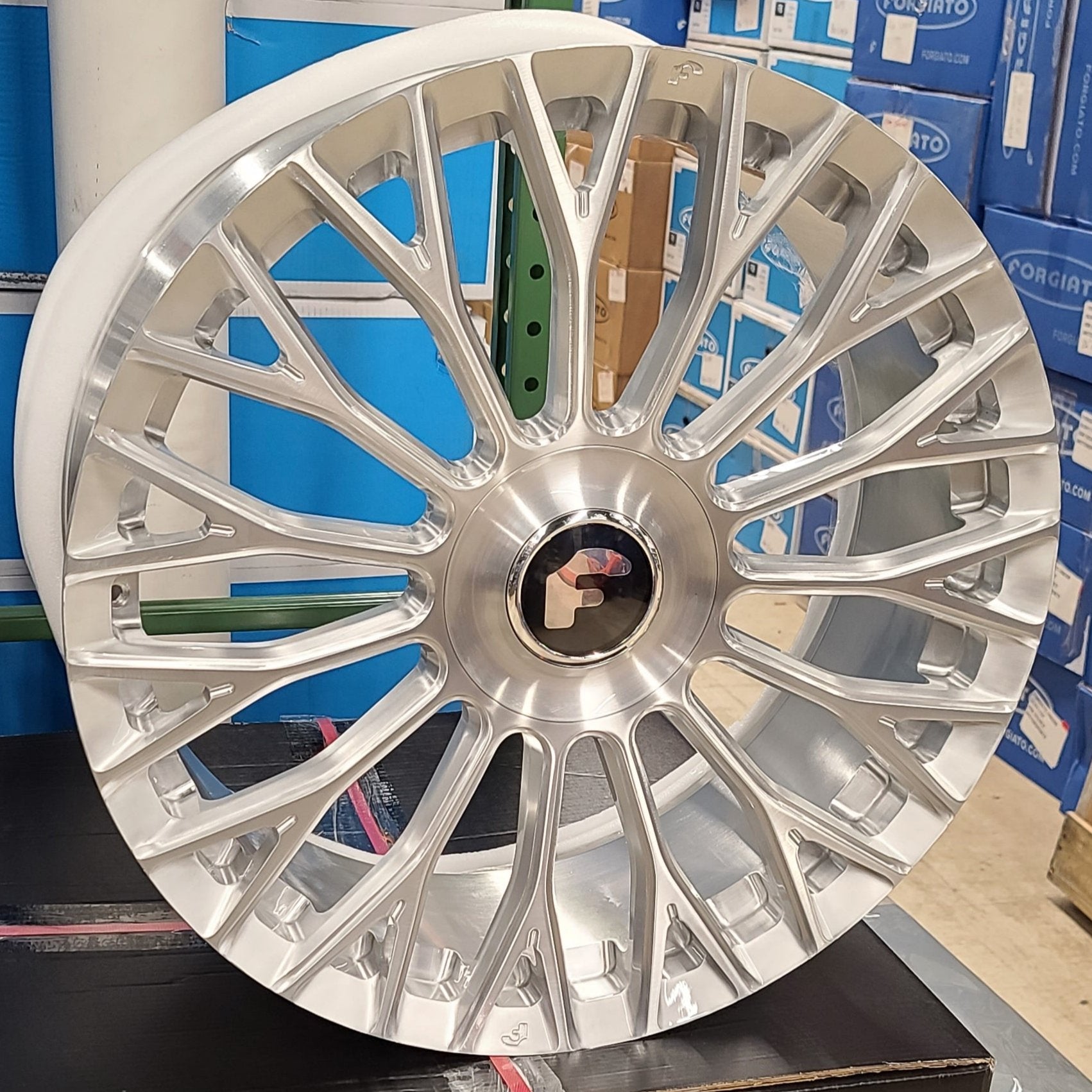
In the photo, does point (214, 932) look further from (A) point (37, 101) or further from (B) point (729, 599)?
(A) point (37, 101)

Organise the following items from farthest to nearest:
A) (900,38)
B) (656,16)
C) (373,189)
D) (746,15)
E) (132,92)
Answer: (656,16) → (746,15) → (900,38) → (373,189) → (132,92)

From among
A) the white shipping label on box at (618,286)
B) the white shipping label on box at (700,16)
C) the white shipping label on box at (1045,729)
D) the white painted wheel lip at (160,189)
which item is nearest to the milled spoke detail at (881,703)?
the white painted wheel lip at (160,189)

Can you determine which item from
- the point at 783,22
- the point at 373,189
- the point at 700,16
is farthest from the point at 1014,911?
the point at 700,16

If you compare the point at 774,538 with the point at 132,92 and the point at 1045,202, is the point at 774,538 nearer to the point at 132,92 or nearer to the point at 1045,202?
the point at 1045,202

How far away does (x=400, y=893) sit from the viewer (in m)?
0.90

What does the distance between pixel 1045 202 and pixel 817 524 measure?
97cm

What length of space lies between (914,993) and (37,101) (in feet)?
3.95

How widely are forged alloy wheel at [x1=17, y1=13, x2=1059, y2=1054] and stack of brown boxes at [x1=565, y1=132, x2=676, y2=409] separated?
2.87m

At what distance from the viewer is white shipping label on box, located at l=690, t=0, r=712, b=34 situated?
12.3 ft

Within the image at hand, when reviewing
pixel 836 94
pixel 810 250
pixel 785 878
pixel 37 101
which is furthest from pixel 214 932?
pixel 836 94

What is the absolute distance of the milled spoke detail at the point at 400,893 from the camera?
88 cm

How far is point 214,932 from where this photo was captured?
2.81ft

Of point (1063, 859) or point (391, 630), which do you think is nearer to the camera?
point (391, 630)

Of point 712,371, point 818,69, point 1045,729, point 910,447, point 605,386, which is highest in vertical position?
point 818,69
